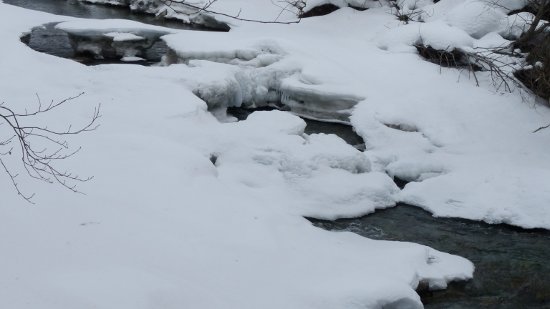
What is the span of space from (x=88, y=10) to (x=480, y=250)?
553 inches

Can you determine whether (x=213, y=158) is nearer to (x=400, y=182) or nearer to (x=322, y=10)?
(x=400, y=182)

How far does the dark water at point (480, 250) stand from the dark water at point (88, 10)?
33.7ft

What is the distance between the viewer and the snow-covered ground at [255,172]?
13.1 feet

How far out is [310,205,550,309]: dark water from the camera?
4.88 metres

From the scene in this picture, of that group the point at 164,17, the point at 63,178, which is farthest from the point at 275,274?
Answer: the point at 164,17

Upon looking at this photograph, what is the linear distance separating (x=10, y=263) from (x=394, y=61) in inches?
323

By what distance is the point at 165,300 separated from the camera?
3570 millimetres

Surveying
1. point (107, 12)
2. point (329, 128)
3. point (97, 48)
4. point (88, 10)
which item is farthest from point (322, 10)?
point (88, 10)

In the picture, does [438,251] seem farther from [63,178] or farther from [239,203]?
[63,178]

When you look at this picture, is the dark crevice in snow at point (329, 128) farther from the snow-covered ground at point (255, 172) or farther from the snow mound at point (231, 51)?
the snow mound at point (231, 51)

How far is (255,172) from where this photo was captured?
647cm

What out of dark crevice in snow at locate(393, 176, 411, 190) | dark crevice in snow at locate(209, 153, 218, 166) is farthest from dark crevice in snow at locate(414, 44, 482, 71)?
dark crevice in snow at locate(209, 153, 218, 166)

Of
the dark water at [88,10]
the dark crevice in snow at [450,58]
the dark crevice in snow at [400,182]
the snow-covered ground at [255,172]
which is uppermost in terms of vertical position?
the dark crevice in snow at [450,58]

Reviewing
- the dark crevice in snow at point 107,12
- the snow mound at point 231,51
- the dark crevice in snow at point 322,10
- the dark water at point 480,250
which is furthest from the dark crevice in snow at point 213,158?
the dark crevice in snow at point 322,10
